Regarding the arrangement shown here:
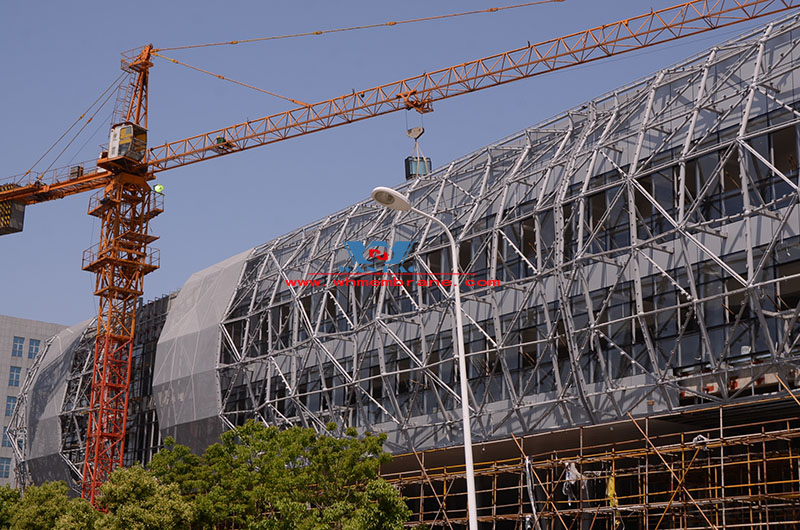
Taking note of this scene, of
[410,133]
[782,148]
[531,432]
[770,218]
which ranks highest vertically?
[410,133]

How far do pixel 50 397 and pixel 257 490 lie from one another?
173ft

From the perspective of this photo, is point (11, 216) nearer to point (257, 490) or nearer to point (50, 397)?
point (50, 397)

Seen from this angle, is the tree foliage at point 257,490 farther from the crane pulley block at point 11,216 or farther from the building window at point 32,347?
the building window at point 32,347

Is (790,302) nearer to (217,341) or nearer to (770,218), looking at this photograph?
(770,218)

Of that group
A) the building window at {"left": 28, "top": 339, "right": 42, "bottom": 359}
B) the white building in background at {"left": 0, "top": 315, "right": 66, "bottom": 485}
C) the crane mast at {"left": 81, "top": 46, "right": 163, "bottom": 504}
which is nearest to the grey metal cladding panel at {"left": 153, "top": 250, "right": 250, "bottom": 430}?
the crane mast at {"left": 81, "top": 46, "right": 163, "bottom": 504}

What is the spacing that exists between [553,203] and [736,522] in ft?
51.8

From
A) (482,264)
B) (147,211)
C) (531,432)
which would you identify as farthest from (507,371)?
(147,211)

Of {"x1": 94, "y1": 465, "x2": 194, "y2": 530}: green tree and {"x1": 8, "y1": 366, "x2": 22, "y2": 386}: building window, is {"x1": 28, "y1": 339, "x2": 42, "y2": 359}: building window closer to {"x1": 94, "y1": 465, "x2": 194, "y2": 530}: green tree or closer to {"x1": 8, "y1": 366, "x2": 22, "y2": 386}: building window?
{"x1": 8, "y1": 366, "x2": 22, "y2": 386}: building window

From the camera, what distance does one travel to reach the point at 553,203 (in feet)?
153

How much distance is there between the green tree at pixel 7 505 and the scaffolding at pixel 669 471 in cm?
2090

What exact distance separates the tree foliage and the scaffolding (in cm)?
294

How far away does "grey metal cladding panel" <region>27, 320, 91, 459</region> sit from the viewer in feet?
282

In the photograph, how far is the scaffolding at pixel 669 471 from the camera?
3488 centimetres

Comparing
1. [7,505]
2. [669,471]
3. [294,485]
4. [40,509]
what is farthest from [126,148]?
[669,471]
